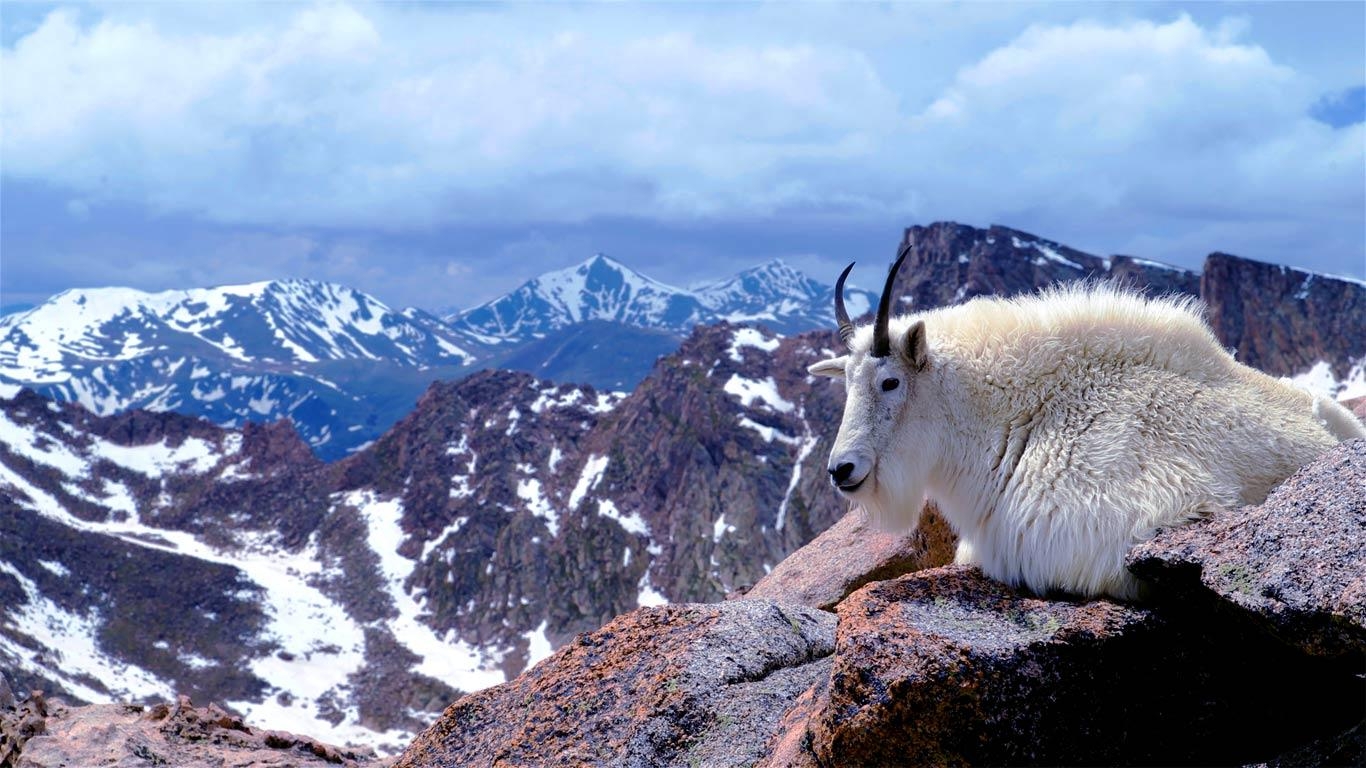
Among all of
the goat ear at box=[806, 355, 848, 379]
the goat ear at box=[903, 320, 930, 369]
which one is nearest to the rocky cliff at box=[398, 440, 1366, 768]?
the goat ear at box=[903, 320, 930, 369]

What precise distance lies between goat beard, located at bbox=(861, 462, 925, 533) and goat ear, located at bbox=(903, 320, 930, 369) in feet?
3.32

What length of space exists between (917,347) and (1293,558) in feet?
11.5

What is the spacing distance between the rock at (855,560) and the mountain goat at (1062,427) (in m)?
3.83

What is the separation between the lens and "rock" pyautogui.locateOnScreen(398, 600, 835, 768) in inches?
298

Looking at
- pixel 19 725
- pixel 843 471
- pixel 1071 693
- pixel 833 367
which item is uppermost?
pixel 833 367

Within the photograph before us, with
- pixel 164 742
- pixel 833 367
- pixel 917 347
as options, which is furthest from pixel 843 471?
pixel 164 742

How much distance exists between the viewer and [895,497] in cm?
884

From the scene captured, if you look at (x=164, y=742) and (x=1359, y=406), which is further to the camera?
(x=1359, y=406)

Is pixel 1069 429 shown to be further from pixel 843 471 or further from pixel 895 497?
pixel 843 471

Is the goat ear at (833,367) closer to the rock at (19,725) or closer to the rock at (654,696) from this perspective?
the rock at (654,696)

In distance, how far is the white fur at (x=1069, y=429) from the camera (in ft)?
24.6

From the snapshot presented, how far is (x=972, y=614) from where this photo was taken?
703cm

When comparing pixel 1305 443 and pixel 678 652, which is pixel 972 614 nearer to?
pixel 678 652

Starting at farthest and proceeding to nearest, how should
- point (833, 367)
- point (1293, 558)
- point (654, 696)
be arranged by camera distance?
1. point (833, 367)
2. point (654, 696)
3. point (1293, 558)
